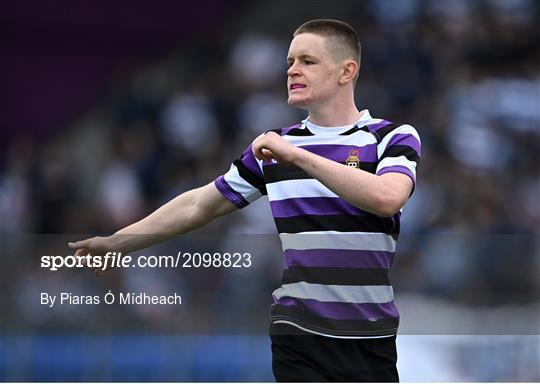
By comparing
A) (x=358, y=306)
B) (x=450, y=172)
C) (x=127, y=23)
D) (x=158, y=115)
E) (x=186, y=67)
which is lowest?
(x=358, y=306)

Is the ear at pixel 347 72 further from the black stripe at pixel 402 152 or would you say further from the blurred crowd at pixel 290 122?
the blurred crowd at pixel 290 122

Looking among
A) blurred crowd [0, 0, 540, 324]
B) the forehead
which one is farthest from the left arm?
blurred crowd [0, 0, 540, 324]

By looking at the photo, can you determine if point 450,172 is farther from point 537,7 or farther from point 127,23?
point 127,23

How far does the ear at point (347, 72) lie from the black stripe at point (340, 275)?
2.50 ft

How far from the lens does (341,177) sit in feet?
13.1

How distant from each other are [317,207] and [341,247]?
0.18 metres

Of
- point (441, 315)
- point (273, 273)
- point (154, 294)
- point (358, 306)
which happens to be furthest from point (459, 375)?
point (358, 306)

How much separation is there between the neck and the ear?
76 millimetres

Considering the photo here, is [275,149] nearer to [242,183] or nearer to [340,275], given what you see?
[340,275]

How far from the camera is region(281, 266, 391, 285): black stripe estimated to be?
14.0 ft

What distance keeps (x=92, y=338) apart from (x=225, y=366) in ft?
3.09

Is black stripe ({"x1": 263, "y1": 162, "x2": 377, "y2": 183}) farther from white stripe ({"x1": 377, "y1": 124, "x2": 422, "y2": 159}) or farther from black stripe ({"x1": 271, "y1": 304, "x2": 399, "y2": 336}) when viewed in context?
black stripe ({"x1": 271, "y1": 304, "x2": 399, "y2": 336})

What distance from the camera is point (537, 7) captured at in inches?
531

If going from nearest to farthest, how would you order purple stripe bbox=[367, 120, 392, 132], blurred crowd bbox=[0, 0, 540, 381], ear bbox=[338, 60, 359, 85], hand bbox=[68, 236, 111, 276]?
purple stripe bbox=[367, 120, 392, 132] → ear bbox=[338, 60, 359, 85] → hand bbox=[68, 236, 111, 276] → blurred crowd bbox=[0, 0, 540, 381]
